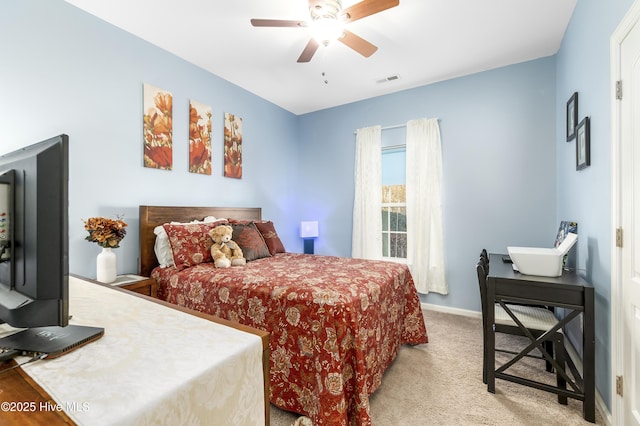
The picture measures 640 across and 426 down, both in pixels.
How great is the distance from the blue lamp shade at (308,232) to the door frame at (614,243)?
10.7 feet

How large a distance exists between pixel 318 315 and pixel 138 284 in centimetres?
154

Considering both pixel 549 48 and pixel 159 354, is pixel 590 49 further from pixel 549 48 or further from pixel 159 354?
pixel 159 354

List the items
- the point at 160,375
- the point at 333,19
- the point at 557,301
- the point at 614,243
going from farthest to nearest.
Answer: the point at 333,19 < the point at 557,301 < the point at 614,243 < the point at 160,375

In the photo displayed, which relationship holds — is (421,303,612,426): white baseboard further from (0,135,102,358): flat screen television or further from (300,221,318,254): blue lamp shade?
(0,135,102,358): flat screen television

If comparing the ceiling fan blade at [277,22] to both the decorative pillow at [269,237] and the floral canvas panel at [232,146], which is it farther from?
the decorative pillow at [269,237]

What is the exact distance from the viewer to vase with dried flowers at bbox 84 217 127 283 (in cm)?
216

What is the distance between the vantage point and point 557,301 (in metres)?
1.76

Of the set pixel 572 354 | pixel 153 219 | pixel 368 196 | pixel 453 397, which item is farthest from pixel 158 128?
pixel 572 354

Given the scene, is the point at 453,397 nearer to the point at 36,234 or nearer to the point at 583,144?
the point at 583,144

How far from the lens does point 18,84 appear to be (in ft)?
6.63

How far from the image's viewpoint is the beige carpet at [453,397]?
171 centimetres

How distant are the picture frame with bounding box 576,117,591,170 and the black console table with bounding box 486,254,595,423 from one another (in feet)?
2.68

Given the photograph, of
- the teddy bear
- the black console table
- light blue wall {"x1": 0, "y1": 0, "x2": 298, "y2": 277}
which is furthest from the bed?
the black console table

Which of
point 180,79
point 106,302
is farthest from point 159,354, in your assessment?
point 180,79
